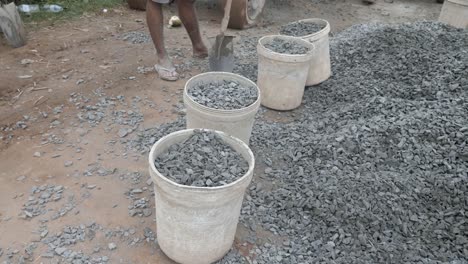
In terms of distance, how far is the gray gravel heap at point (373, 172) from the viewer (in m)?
2.39

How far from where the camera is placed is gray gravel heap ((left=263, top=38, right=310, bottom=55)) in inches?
146

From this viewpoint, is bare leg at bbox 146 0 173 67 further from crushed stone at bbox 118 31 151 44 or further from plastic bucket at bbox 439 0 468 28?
plastic bucket at bbox 439 0 468 28

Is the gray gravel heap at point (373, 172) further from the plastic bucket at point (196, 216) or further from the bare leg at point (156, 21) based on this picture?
the bare leg at point (156, 21)

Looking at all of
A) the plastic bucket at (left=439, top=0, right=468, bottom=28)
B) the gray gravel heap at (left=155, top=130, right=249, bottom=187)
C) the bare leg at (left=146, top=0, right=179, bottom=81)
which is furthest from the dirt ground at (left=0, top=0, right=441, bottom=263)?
the plastic bucket at (left=439, top=0, right=468, bottom=28)

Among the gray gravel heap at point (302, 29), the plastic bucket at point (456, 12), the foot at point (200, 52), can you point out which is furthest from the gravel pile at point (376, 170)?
the plastic bucket at point (456, 12)

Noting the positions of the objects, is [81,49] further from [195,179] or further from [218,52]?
[195,179]

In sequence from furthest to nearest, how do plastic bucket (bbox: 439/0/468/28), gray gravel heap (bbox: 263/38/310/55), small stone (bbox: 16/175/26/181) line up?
plastic bucket (bbox: 439/0/468/28), gray gravel heap (bbox: 263/38/310/55), small stone (bbox: 16/175/26/181)

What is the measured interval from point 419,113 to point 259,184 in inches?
57.8

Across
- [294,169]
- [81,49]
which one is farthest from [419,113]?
[81,49]

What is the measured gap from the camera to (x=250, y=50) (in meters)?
4.93

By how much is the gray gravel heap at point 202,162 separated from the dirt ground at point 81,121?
518 millimetres

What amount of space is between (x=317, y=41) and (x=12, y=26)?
3369 millimetres

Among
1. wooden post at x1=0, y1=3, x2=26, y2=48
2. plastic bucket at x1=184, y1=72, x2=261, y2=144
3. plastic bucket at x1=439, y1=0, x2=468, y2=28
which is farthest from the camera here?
plastic bucket at x1=439, y1=0, x2=468, y2=28

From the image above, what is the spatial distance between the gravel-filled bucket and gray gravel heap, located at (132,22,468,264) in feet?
0.76
